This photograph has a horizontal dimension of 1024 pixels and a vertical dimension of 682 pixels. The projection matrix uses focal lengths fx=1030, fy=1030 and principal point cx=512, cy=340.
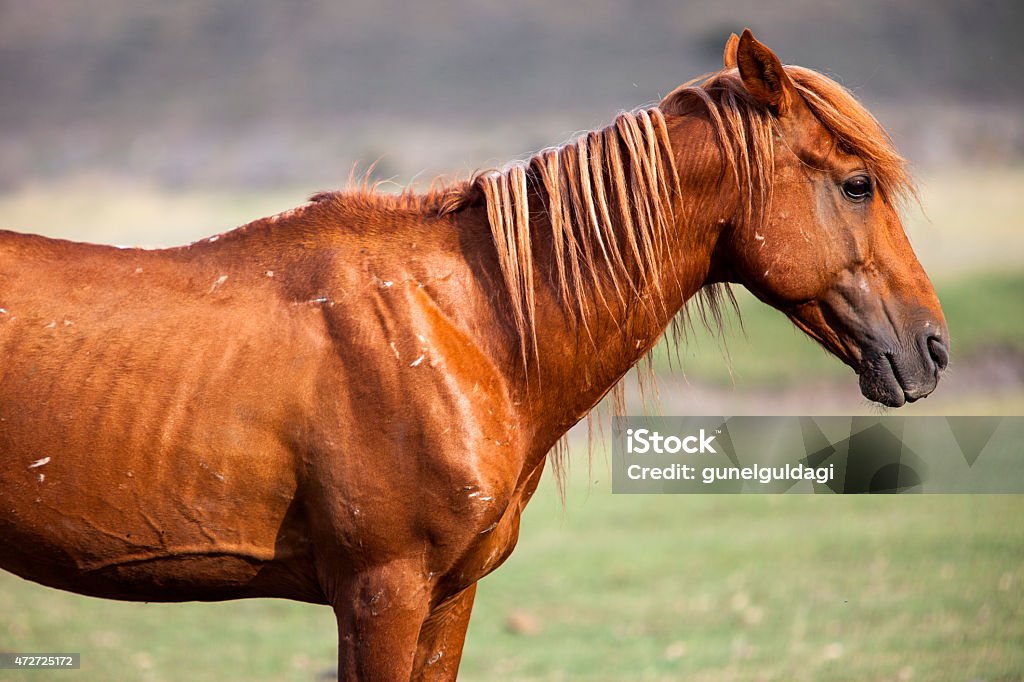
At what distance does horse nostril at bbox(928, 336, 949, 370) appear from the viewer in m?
2.90

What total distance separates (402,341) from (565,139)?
1463 centimetres

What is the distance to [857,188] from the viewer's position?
9.61ft

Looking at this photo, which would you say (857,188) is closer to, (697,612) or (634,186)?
(634,186)

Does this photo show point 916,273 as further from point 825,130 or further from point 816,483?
point 816,483

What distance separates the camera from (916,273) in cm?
295

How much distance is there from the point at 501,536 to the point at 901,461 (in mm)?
8196

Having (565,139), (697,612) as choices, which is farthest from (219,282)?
(565,139)

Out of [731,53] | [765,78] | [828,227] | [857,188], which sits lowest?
[828,227]

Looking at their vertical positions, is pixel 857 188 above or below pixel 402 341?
above

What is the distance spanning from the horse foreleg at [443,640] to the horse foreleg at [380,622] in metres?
0.35

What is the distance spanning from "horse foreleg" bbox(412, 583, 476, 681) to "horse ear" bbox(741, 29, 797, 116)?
1698 millimetres

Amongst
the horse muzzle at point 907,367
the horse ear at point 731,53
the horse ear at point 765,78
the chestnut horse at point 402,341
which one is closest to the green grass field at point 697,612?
the horse muzzle at point 907,367

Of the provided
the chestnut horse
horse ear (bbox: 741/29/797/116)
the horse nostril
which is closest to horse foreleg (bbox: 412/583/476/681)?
the chestnut horse

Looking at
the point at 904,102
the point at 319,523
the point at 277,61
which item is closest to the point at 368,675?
the point at 319,523
